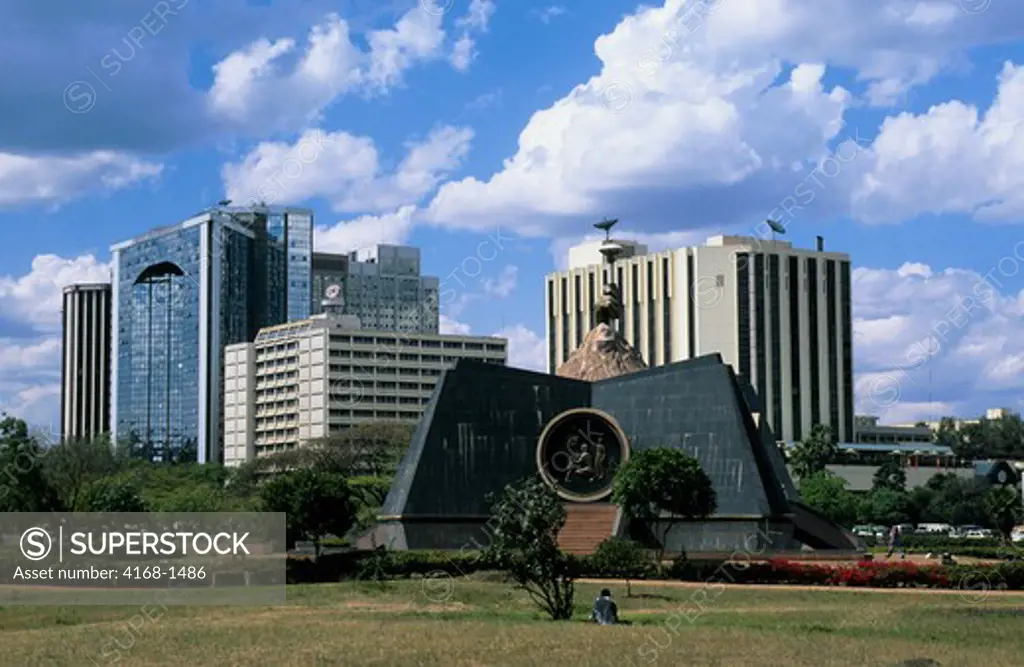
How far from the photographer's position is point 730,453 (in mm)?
52688

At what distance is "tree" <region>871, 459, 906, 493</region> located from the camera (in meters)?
115

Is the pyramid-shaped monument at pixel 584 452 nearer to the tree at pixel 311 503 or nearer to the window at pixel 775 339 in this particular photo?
the tree at pixel 311 503

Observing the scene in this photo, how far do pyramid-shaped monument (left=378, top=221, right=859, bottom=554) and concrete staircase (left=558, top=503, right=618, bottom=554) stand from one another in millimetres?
62

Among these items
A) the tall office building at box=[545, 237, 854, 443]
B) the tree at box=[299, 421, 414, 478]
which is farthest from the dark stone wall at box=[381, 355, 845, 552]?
the tall office building at box=[545, 237, 854, 443]

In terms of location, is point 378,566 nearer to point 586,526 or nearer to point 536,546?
point 586,526

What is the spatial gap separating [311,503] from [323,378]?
10598cm

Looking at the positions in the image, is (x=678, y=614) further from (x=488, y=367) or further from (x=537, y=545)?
(x=488, y=367)

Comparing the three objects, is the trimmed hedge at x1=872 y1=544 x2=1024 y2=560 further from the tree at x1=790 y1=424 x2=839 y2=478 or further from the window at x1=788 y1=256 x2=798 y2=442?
the window at x1=788 y1=256 x2=798 y2=442

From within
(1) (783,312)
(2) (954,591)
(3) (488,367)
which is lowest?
(2) (954,591)

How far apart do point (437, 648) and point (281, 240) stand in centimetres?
17025

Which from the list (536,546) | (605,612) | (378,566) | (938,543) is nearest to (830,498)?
(938,543)

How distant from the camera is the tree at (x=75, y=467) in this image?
246ft

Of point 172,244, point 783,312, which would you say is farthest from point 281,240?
point 783,312

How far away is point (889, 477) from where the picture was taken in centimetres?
12019
